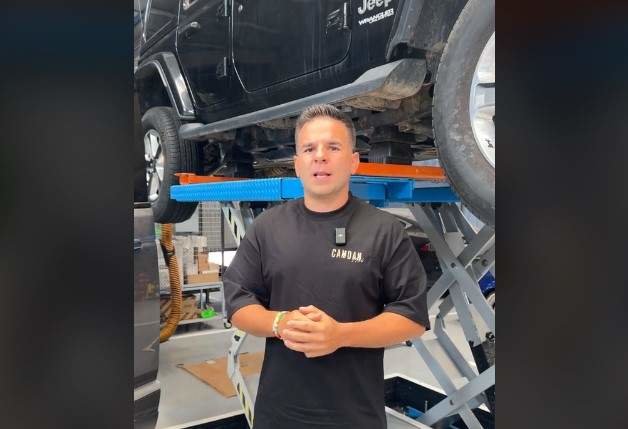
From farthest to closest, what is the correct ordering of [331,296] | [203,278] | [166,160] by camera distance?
[203,278] < [166,160] < [331,296]

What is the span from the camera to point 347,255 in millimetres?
1292

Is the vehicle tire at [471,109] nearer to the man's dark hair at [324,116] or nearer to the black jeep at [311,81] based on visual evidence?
the black jeep at [311,81]

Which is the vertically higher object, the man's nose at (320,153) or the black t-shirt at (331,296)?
the man's nose at (320,153)

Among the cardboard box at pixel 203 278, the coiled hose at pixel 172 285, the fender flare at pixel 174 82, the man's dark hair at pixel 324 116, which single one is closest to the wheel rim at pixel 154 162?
the fender flare at pixel 174 82

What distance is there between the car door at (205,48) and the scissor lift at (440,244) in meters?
0.68

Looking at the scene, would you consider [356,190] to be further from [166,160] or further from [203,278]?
[203,278]

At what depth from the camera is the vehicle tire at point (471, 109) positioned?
1.55 metres

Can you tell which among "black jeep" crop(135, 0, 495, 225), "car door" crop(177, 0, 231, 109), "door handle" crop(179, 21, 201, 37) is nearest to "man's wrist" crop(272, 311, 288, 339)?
"black jeep" crop(135, 0, 495, 225)

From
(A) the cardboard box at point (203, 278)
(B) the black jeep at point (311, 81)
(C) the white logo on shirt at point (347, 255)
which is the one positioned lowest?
(A) the cardboard box at point (203, 278)

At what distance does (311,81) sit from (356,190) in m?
0.63

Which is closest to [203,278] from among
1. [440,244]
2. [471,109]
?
[440,244]

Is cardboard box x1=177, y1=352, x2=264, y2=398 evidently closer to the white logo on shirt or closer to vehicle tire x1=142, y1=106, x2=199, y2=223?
vehicle tire x1=142, y1=106, x2=199, y2=223

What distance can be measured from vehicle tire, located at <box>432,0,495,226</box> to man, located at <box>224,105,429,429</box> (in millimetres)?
391
